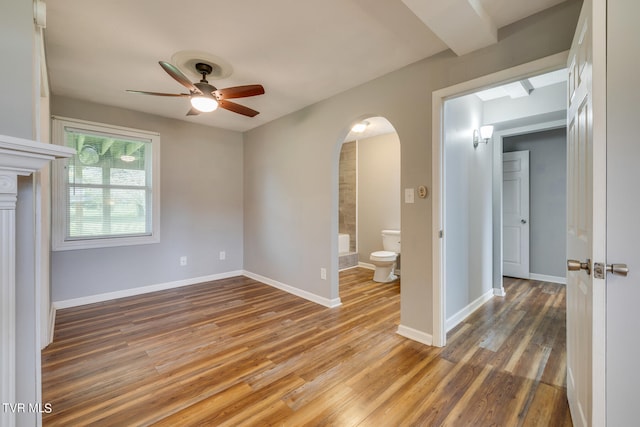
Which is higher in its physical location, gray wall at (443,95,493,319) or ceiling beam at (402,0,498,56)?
ceiling beam at (402,0,498,56)

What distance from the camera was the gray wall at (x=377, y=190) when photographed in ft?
15.8

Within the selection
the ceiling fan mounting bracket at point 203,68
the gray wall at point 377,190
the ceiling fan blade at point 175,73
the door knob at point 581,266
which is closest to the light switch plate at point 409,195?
the door knob at point 581,266

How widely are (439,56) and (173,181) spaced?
3572mm

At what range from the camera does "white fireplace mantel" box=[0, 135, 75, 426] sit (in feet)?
2.91

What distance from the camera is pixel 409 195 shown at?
2.46 meters

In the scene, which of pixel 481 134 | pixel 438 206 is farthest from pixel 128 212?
pixel 481 134

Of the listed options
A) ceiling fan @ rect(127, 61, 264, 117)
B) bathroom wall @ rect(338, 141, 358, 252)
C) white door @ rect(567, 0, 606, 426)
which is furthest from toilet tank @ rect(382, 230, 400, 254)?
ceiling fan @ rect(127, 61, 264, 117)

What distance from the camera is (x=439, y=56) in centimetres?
225

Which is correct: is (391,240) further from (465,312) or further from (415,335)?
(415,335)

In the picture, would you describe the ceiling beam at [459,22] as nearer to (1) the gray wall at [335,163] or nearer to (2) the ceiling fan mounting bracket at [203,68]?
(1) the gray wall at [335,163]

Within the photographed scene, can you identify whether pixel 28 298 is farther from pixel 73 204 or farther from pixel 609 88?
pixel 73 204

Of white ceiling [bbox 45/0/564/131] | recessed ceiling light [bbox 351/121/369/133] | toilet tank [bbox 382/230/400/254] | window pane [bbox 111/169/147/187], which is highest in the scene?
recessed ceiling light [bbox 351/121/369/133]

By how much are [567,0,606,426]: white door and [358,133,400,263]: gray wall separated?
3.23 metres

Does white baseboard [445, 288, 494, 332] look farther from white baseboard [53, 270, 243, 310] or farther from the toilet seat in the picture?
white baseboard [53, 270, 243, 310]
